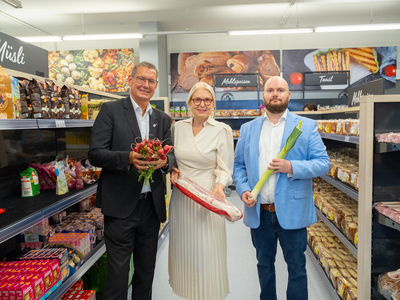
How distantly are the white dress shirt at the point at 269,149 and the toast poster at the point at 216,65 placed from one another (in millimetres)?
6504

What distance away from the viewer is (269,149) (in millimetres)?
2330

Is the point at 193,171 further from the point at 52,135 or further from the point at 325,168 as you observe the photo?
the point at 52,135

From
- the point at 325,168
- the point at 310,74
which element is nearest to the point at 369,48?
the point at 310,74

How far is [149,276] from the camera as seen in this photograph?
7.44 ft

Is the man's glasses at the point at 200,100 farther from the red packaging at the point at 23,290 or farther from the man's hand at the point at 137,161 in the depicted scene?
the red packaging at the point at 23,290

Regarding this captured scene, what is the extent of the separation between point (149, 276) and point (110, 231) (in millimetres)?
510

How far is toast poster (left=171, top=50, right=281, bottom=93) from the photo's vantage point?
8641mm

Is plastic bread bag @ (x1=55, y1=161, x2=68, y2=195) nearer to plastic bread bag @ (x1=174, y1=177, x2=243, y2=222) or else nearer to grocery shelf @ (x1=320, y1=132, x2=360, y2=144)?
plastic bread bag @ (x1=174, y1=177, x2=243, y2=222)

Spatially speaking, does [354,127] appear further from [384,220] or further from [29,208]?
[29,208]

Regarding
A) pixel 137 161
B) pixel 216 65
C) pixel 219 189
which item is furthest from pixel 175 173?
pixel 216 65

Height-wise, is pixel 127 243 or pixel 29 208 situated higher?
pixel 29 208

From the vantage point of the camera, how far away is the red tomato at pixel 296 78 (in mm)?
8484

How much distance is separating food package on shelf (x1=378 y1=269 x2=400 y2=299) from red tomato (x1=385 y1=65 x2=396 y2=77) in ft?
25.9

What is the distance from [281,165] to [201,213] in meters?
0.68
